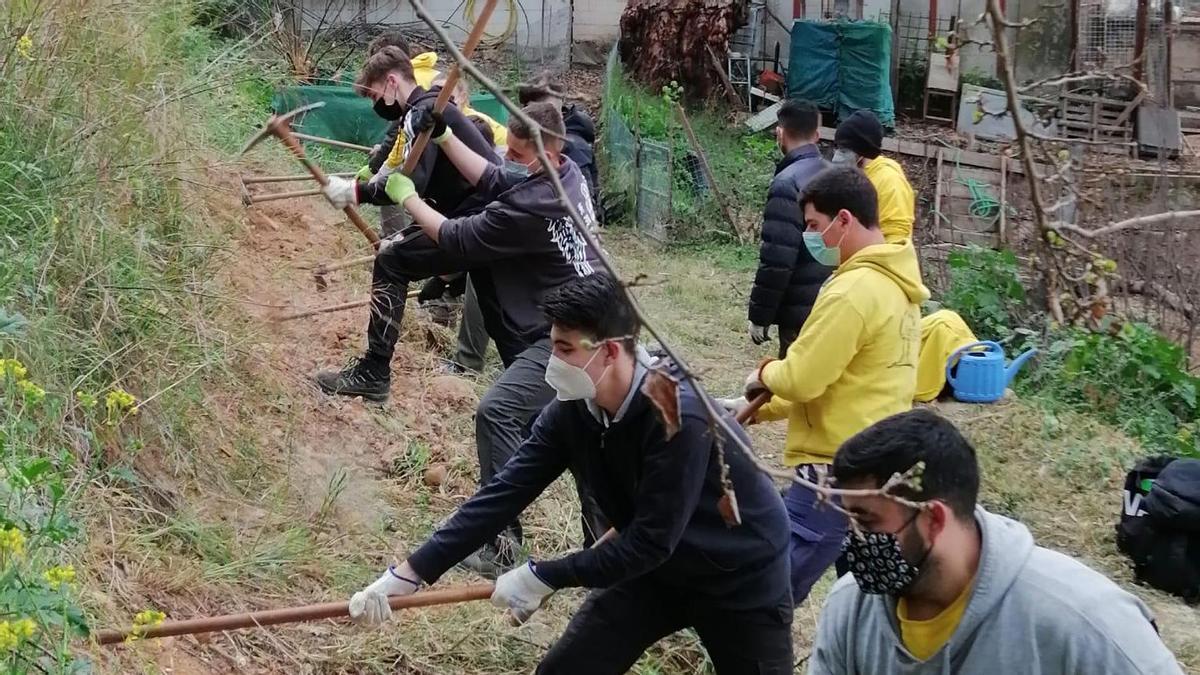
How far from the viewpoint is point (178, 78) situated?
6.50m

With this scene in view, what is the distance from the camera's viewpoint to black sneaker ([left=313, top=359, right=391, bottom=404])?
6254 millimetres

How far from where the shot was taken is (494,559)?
517cm

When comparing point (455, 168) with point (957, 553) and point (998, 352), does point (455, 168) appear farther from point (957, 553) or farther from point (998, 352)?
point (957, 553)

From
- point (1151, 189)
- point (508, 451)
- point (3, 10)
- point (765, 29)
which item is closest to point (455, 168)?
point (508, 451)

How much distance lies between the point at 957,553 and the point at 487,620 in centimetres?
258

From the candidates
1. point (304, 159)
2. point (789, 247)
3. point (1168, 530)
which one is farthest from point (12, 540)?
point (1168, 530)

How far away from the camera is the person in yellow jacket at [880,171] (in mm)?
6254

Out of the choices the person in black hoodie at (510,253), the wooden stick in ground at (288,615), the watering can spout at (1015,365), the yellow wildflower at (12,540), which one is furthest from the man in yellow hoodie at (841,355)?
the watering can spout at (1015,365)

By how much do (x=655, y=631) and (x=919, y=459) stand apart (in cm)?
139

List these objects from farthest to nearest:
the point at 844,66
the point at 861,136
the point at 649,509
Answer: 1. the point at 844,66
2. the point at 861,136
3. the point at 649,509

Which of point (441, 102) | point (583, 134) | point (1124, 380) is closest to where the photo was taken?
point (441, 102)

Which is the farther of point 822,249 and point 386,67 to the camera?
point 386,67

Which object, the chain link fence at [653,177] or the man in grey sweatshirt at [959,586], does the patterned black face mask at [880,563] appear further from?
the chain link fence at [653,177]

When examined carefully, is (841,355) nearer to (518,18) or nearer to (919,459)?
(919,459)
